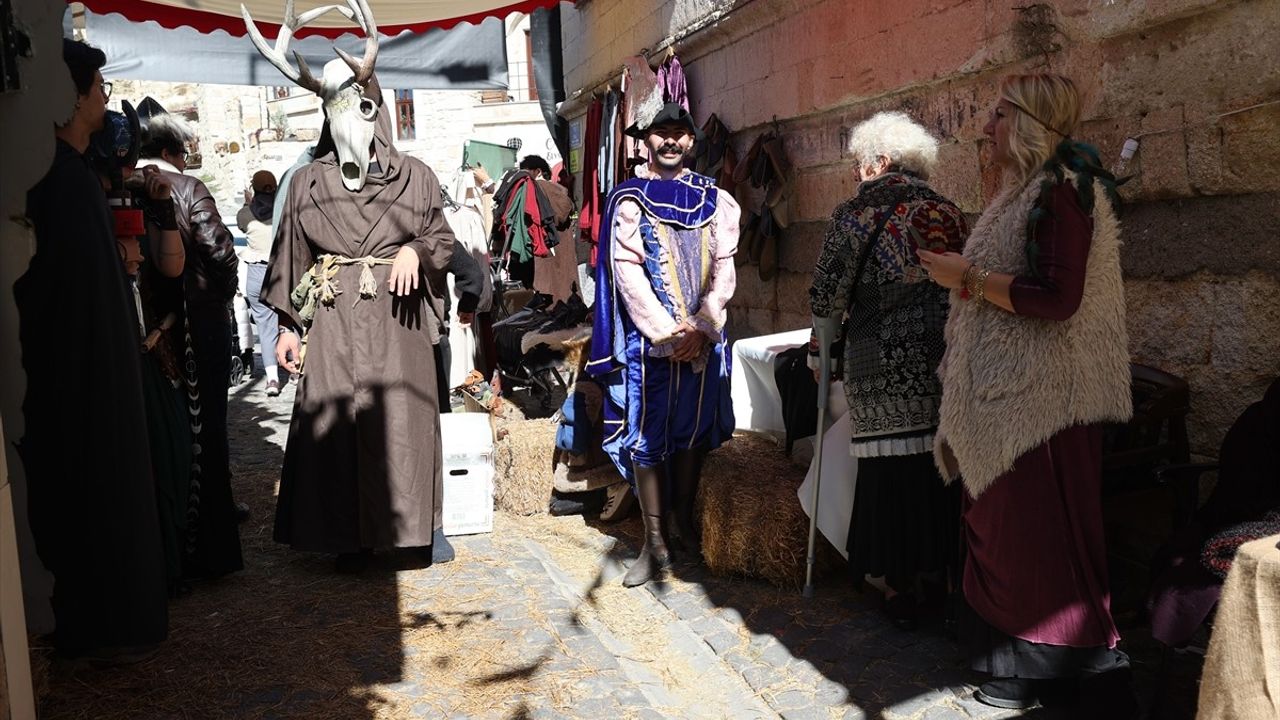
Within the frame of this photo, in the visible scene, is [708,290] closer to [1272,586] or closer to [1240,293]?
[1240,293]

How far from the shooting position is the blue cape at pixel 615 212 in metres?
4.42

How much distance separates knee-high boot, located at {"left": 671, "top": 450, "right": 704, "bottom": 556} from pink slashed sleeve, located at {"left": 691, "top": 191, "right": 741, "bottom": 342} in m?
0.59

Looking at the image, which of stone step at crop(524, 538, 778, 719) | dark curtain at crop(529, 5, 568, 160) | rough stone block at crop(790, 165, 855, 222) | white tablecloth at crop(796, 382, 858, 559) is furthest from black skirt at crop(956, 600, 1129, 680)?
dark curtain at crop(529, 5, 568, 160)

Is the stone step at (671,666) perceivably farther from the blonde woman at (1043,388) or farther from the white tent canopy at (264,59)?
the white tent canopy at (264,59)

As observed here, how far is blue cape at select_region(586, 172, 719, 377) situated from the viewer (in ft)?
14.5

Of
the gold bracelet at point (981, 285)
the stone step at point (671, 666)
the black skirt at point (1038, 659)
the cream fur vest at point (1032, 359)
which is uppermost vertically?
the gold bracelet at point (981, 285)

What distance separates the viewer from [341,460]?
183 inches

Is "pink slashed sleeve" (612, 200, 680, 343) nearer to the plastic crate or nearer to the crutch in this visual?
the crutch

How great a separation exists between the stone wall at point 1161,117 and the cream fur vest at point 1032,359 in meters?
0.73

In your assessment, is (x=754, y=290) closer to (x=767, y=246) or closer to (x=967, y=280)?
(x=767, y=246)

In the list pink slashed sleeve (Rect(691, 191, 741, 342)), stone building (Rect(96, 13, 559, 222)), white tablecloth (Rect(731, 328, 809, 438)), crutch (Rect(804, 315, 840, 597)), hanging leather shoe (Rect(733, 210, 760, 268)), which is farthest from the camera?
stone building (Rect(96, 13, 559, 222))

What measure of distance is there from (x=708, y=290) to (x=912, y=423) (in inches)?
46.8

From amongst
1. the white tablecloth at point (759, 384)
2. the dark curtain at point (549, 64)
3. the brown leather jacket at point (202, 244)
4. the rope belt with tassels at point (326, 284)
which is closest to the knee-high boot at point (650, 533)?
the white tablecloth at point (759, 384)

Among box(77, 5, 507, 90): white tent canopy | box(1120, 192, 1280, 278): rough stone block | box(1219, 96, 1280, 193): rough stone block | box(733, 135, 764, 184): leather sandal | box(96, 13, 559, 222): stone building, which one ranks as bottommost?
box(1120, 192, 1280, 278): rough stone block
